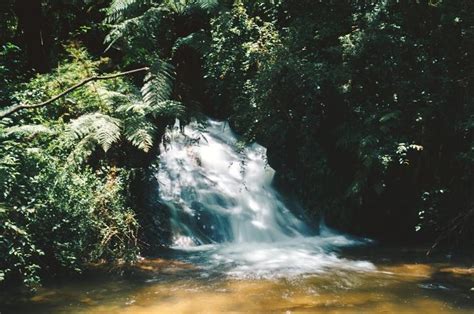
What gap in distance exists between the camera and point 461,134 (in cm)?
753

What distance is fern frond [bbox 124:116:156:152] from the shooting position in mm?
6188

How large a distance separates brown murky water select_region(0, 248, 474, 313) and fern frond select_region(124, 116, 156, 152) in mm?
1686

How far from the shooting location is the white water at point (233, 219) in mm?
7199

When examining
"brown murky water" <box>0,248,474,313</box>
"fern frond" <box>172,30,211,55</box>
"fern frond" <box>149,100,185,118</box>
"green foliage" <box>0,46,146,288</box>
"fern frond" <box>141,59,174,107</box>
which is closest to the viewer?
"green foliage" <box>0,46,146,288</box>

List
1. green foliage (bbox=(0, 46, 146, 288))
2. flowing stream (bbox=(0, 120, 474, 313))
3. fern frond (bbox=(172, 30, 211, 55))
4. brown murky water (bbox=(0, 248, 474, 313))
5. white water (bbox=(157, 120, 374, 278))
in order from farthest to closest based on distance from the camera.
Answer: fern frond (bbox=(172, 30, 211, 55)) → white water (bbox=(157, 120, 374, 278)) → flowing stream (bbox=(0, 120, 474, 313)) → brown murky water (bbox=(0, 248, 474, 313)) → green foliage (bbox=(0, 46, 146, 288))

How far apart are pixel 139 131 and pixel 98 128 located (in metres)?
0.53

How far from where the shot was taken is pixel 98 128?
6.31 meters

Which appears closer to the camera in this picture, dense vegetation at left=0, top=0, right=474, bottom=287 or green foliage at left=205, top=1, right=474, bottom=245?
dense vegetation at left=0, top=0, right=474, bottom=287

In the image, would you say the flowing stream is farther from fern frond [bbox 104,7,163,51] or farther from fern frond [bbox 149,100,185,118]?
fern frond [bbox 104,7,163,51]

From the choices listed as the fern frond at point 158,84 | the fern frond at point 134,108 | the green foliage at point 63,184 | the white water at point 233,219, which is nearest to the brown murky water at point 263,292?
the green foliage at point 63,184

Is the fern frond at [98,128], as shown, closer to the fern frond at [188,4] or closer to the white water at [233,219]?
the white water at [233,219]

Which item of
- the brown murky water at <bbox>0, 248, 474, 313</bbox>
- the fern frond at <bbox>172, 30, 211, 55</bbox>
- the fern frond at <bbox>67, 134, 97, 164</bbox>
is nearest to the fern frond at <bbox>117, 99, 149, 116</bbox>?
the fern frond at <bbox>67, 134, 97, 164</bbox>

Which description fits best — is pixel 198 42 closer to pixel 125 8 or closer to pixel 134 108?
pixel 125 8

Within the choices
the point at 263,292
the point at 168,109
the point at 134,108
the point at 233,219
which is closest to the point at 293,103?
the point at 168,109
